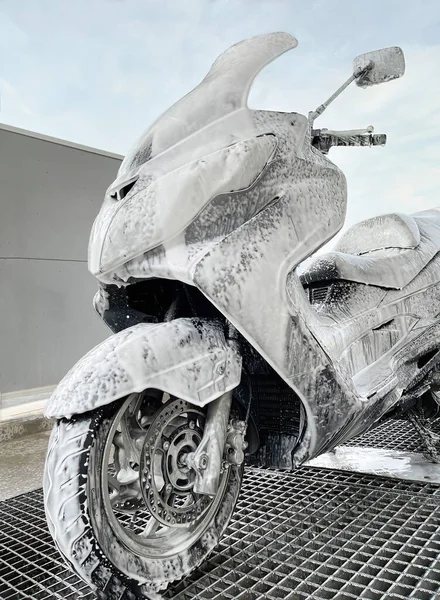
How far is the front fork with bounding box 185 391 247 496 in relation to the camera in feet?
4.20

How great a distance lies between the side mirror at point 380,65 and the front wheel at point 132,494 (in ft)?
4.10

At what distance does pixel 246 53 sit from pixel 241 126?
0.29 meters

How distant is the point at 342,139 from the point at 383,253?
1.74ft

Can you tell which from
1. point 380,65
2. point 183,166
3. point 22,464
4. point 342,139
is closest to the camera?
point 183,166

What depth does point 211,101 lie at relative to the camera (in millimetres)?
1431

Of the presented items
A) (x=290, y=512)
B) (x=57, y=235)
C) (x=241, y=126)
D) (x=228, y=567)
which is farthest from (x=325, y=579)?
(x=57, y=235)

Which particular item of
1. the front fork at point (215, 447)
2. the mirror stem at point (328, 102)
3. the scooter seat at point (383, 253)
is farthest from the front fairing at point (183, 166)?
the scooter seat at point (383, 253)

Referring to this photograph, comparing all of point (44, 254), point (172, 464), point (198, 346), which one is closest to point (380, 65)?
point (198, 346)

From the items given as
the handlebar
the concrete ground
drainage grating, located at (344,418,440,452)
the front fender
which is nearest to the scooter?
the front fender

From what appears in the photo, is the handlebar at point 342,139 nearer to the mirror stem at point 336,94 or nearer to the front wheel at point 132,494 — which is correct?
the mirror stem at point 336,94

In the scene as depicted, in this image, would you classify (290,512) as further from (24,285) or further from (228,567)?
(24,285)

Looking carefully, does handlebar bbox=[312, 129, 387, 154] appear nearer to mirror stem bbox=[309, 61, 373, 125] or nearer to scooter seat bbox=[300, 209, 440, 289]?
mirror stem bbox=[309, 61, 373, 125]

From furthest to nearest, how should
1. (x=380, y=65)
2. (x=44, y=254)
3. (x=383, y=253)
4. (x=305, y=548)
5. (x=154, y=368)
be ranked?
(x=44, y=254) < (x=383, y=253) < (x=380, y=65) < (x=305, y=548) < (x=154, y=368)

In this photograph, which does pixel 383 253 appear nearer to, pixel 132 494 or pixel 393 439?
pixel 393 439
